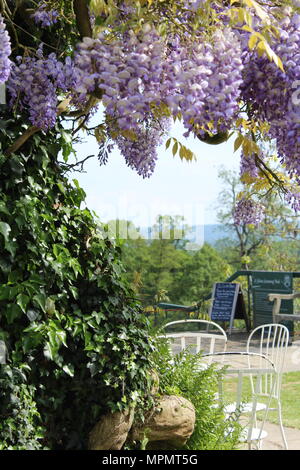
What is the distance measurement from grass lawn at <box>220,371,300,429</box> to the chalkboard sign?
2577mm

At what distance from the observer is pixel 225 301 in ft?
32.0

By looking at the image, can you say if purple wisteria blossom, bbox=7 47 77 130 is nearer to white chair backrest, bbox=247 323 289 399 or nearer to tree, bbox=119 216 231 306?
white chair backrest, bbox=247 323 289 399

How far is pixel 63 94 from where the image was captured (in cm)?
307

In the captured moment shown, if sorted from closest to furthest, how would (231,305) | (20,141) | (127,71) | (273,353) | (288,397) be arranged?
(127,71) < (20,141) < (273,353) < (288,397) < (231,305)

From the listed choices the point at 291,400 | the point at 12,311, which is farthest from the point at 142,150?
the point at 291,400

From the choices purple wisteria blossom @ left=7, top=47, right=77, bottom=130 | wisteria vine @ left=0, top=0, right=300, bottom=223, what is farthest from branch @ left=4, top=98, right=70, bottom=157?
wisteria vine @ left=0, top=0, right=300, bottom=223

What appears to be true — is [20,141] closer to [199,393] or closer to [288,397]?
[199,393]

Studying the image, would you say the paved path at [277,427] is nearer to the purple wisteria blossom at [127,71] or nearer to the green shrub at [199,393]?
the green shrub at [199,393]

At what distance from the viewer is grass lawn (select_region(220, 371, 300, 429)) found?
199 inches

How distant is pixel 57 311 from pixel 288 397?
3781 millimetres

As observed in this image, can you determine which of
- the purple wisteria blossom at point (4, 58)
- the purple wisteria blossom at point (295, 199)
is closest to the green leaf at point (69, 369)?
the purple wisteria blossom at point (4, 58)
